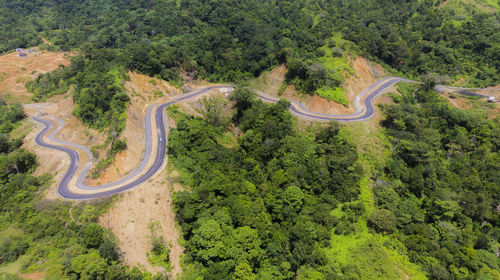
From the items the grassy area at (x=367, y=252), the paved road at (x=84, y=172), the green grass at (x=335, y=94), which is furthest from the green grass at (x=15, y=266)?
the green grass at (x=335, y=94)

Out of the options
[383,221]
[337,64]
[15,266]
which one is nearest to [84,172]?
[15,266]

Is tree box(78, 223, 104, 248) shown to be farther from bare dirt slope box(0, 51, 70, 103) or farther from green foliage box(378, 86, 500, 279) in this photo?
bare dirt slope box(0, 51, 70, 103)

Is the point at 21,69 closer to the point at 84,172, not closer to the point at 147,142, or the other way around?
the point at 84,172

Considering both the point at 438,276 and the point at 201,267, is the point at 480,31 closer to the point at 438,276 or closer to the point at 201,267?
the point at 438,276

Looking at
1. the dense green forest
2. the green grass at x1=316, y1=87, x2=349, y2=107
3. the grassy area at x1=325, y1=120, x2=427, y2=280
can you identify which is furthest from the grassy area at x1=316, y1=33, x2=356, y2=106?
the grassy area at x1=325, y1=120, x2=427, y2=280

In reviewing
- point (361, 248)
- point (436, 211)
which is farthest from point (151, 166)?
point (436, 211)

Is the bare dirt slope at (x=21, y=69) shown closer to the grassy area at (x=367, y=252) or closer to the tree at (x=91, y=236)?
the tree at (x=91, y=236)
